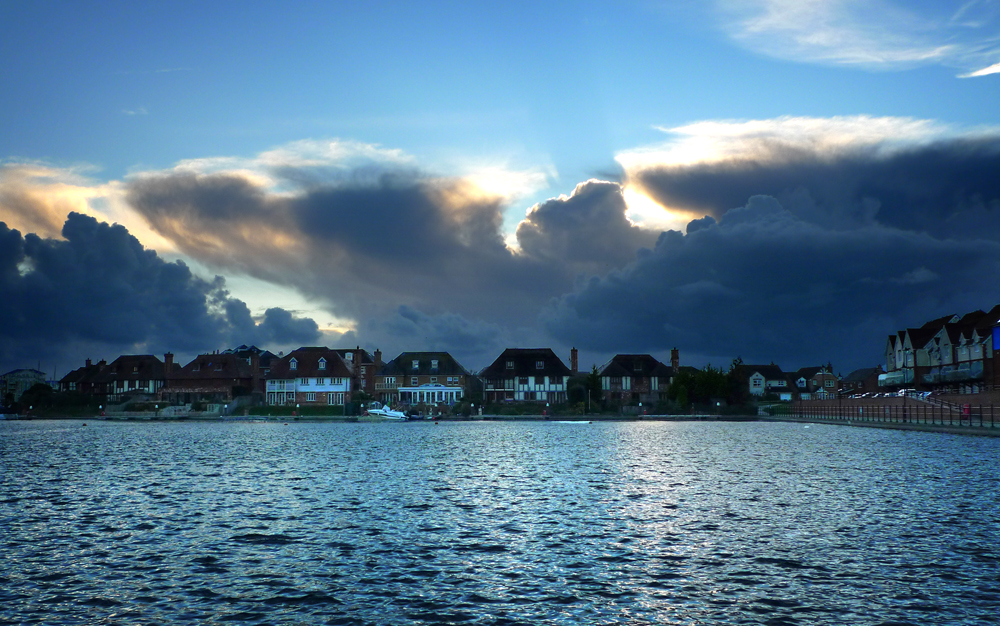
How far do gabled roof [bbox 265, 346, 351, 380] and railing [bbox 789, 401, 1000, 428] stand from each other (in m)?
79.2

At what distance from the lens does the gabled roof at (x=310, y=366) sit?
144 meters

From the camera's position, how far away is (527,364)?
14850 centimetres

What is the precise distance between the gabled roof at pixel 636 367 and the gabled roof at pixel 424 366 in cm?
2798

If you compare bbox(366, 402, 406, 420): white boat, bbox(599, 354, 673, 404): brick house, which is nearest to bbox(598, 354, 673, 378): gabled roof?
bbox(599, 354, 673, 404): brick house

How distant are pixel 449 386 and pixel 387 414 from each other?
20560 mm

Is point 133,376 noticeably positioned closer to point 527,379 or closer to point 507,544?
point 527,379

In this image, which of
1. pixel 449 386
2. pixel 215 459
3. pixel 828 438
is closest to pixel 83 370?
pixel 449 386

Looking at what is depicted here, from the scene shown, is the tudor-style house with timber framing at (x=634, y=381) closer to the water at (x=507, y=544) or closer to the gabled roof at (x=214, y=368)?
the gabled roof at (x=214, y=368)

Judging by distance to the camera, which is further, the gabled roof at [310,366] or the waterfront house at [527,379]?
the waterfront house at [527,379]

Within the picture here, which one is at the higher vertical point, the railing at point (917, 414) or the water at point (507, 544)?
the railing at point (917, 414)

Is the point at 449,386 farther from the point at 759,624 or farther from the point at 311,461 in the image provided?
the point at 759,624

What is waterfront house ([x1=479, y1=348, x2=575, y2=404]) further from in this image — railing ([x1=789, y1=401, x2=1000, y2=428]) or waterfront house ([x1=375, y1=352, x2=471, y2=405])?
railing ([x1=789, y1=401, x2=1000, y2=428])

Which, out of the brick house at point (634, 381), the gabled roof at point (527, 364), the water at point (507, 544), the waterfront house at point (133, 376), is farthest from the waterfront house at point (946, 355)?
the waterfront house at point (133, 376)

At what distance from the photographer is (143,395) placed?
155 m
